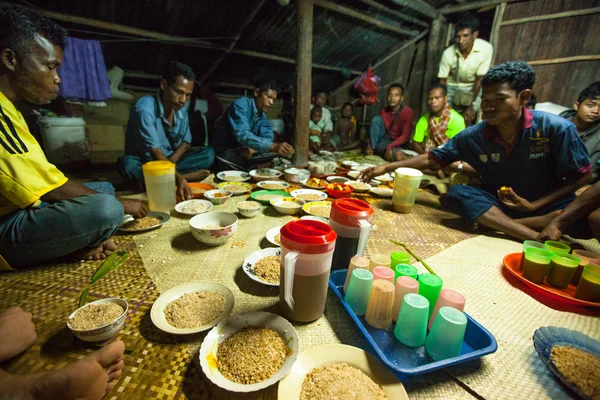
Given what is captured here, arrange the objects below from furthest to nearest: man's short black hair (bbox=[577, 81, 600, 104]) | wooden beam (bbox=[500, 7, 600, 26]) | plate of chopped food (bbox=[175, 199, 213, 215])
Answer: wooden beam (bbox=[500, 7, 600, 26])
man's short black hair (bbox=[577, 81, 600, 104])
plate of chopped food (bbox=[175, 199, 213, 215])

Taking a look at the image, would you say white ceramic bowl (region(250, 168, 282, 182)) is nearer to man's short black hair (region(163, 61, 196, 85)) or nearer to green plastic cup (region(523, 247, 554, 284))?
man's short black hair (region(163, 61, 196, 85))

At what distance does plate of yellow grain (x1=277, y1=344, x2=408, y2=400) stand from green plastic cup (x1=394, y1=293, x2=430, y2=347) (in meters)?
0.20

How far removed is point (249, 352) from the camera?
1.07 m

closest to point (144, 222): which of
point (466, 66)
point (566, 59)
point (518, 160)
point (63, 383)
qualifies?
point (63, 383)

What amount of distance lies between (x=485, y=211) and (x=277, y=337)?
7.81ft

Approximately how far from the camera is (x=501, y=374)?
1.13m

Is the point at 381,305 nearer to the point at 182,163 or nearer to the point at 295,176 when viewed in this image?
the point at 295,176

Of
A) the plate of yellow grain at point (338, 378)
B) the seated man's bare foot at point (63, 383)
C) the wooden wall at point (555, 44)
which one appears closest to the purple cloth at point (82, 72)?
the seated man's bare foot at point (63, 383)

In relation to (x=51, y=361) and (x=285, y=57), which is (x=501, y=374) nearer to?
(x=51, y=361)

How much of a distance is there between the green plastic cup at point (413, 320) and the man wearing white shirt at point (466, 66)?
242 inches

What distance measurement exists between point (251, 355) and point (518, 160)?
3.00m

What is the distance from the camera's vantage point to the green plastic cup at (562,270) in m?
1.61

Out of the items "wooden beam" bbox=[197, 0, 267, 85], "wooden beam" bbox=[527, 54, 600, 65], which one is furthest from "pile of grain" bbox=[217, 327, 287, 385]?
"wooden beam" bbox=[527, 54, 600, 65]

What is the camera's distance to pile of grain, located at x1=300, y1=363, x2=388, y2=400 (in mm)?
933
